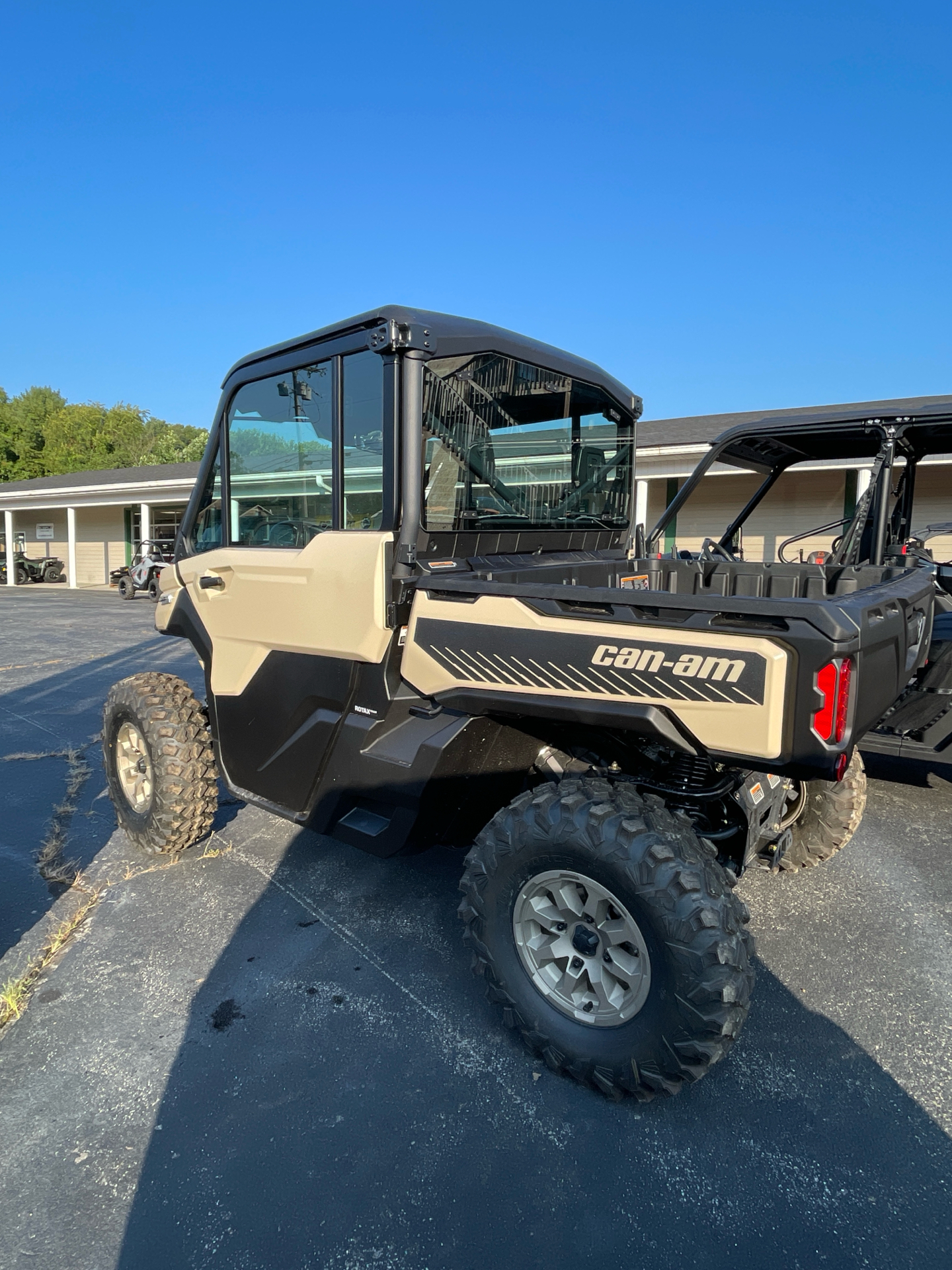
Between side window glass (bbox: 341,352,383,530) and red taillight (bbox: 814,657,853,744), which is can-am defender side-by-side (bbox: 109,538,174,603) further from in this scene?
red taillight (bbox: 814,657,853,744)

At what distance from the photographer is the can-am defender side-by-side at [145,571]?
21.2m

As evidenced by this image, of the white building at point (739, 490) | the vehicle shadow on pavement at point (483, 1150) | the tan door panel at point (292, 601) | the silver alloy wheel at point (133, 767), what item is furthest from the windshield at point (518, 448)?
the white building at point (739, 490)

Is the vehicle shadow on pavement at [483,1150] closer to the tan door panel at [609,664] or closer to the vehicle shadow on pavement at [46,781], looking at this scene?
→ the tan door panel at [609,664]

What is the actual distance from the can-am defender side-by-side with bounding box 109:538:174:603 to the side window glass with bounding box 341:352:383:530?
1904 centimetres

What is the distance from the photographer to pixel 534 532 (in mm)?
3385

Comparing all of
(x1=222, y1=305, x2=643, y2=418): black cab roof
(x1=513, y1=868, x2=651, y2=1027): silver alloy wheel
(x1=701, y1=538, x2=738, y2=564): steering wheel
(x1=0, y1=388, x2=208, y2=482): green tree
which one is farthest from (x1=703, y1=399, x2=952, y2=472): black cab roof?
(x1=0, y1=388, x2=208, y2=482): green tree

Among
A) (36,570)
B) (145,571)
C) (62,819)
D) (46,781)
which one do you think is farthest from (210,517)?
(36,570)

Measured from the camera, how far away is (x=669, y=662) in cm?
208

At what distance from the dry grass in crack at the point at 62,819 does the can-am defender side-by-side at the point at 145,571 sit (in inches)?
612

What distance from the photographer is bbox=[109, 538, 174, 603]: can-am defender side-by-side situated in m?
21.2

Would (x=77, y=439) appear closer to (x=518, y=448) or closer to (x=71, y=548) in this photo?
(x=71, y=548)

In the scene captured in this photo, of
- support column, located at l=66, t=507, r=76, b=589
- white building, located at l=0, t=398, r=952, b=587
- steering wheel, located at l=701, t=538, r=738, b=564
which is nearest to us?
steering wheel, located at l=701, t=538, r=738, b=564

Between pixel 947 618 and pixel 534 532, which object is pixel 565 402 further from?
pixel 947 618

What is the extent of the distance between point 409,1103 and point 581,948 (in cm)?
70
